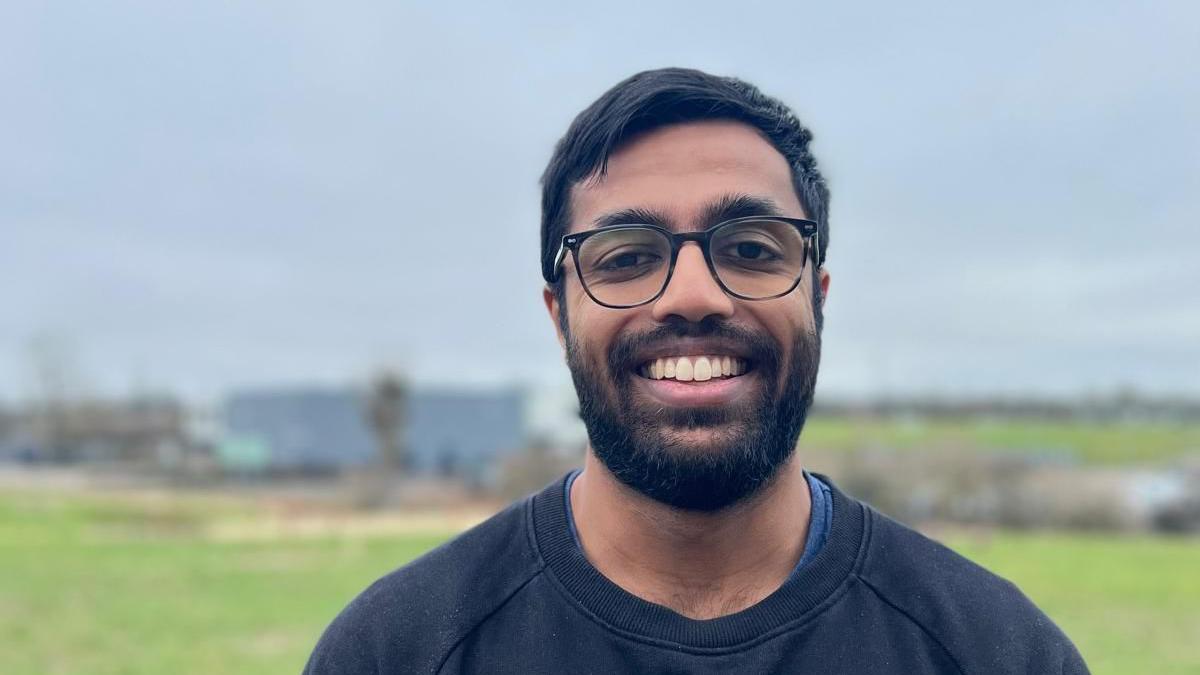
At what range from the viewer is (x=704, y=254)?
8.03 feet

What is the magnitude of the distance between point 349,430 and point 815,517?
69498 millimetres

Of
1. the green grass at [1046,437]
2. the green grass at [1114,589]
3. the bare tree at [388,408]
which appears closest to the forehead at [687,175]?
the green grass at [1114,589]

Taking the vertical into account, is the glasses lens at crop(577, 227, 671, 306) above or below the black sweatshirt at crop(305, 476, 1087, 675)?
above

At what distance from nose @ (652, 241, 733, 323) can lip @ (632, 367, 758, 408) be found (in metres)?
0.14

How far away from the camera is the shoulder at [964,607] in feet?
7.95

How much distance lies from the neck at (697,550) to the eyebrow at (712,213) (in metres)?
0.60

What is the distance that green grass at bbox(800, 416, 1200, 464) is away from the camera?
58.2 meters

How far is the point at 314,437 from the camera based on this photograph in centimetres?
6994

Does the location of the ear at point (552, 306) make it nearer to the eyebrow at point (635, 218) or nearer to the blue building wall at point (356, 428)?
the eyebrow at point (635, 218)

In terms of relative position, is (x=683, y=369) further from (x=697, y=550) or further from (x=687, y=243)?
(x=697, y=550)

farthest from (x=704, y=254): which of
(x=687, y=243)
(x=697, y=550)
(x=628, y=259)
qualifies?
(x=697, y=550)

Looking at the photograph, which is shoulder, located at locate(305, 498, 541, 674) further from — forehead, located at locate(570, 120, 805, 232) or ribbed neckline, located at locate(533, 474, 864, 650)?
forehead, located at locate(570, 120, 805, 232)

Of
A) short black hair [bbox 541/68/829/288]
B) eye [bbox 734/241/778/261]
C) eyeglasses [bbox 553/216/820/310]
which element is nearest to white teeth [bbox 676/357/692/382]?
eyeglasses [bbox 553/216/820/310]

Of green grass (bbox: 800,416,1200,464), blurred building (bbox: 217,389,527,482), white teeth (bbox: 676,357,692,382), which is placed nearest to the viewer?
white teeth (bbox: 676,357,692,382)
